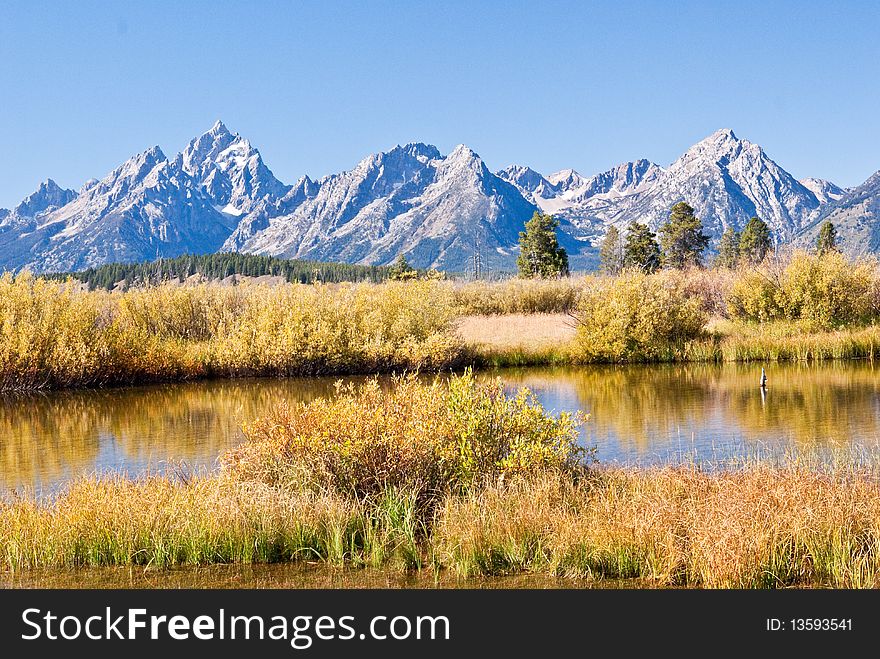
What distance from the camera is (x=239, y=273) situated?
180000mm

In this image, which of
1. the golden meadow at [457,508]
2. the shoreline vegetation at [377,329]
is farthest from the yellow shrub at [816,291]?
the golden meadow at [457,508]

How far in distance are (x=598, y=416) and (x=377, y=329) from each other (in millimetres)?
14295

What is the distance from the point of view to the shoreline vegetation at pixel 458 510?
8.46 metres

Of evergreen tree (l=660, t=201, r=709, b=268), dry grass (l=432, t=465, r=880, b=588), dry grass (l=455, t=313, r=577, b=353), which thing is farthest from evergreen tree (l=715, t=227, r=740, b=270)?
dry grass (l=432, t=465, r=880, b=588)

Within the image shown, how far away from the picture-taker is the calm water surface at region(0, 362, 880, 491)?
15695 mm

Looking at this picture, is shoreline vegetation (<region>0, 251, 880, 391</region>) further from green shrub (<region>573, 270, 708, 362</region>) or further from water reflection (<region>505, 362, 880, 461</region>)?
water reflection (<region>505, 362, 880, 461</region>)

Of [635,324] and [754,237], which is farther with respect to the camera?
[754,237]

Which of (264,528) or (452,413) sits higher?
(452,413)

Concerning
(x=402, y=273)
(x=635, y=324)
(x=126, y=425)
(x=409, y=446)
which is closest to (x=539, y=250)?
(x=402, y=273)

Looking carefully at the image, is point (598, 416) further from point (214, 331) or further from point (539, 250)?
point (539, 250)

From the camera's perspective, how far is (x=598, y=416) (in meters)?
20.5
